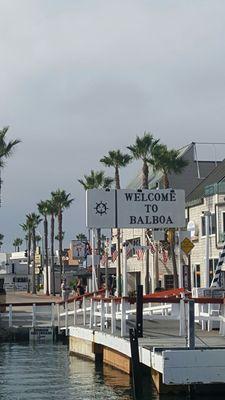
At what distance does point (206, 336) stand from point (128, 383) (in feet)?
8.60

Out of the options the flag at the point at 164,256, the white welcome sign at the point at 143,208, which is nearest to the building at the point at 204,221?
the flag at the point at 164,256

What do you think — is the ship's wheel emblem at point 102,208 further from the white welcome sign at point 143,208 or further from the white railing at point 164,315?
the white railing at point 164,315

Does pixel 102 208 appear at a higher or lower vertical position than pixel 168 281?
higher

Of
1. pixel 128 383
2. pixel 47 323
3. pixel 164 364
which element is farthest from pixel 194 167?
pixel 164 364

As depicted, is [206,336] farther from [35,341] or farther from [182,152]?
[182,152]

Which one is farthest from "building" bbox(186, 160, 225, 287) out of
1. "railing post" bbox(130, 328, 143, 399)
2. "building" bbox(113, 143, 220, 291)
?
"railing post" bbox(130, 328, 143, 399)

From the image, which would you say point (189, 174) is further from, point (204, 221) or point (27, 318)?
point (27, 318)

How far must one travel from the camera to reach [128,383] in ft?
68.4

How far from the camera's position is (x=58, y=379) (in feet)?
74.2

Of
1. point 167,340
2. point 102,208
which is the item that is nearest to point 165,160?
point 102,208

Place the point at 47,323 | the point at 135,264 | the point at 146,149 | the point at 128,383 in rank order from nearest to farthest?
the point at 128,383 < the point at 47,323 < the point at 146,149 < the point at 135,264

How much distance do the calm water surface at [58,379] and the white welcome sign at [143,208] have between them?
439 centimetres

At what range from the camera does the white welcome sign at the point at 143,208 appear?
2542cm

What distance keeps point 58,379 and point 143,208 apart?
5.84 m
